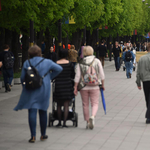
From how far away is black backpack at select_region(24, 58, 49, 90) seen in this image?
7324 mm

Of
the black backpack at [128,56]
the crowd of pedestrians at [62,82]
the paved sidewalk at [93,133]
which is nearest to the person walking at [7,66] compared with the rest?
the paved sidewalk at [93,133]

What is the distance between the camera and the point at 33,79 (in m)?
7.32

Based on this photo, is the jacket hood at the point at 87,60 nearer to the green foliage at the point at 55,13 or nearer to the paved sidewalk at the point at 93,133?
the paved sidewalk at the point at 93,133

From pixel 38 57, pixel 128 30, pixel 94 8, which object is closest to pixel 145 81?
pixel 38 57

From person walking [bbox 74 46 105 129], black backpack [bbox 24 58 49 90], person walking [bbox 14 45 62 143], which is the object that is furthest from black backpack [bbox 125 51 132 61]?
black backpack [bbox 24 58 49 90]

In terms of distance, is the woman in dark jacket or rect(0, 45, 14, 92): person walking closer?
the woman in dark jacket

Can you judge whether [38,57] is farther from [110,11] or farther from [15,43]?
[110,11]

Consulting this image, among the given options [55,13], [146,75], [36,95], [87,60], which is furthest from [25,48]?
[36,95]

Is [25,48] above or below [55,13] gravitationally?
below

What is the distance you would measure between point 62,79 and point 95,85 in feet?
2.02

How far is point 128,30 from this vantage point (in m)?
52.8

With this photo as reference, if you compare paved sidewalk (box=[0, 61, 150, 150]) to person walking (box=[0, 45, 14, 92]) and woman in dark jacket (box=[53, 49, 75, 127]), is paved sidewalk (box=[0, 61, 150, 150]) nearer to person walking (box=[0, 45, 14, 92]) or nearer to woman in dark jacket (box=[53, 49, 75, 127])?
woman in dark jacket (box=[53, 49, 75, 127])

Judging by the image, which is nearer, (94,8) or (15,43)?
(15,43)

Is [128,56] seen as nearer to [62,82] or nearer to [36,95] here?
[62,82]
